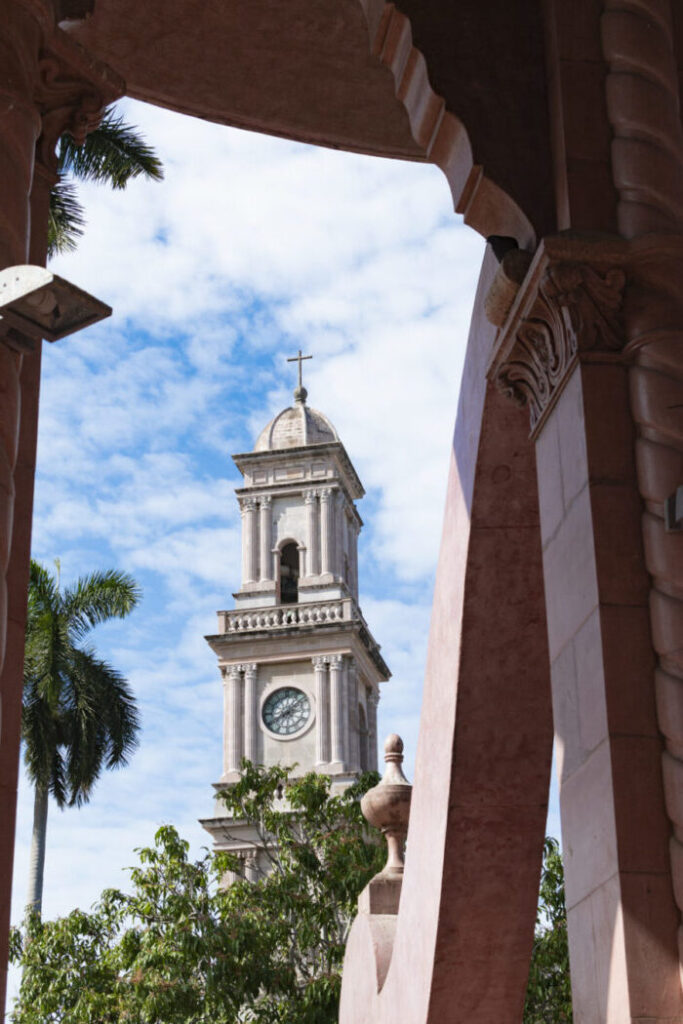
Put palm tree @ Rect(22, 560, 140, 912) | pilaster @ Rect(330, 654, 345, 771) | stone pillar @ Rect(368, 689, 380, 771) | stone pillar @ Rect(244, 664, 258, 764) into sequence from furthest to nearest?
stone pillar @ Rect(368, 689, 380, 771) < stone pillar @ Rect(244, 664, 258, 764) < pilaster @ Rect(330, 654, 345, 771) < palm tree @ Rect(22, 560, 140, 912)

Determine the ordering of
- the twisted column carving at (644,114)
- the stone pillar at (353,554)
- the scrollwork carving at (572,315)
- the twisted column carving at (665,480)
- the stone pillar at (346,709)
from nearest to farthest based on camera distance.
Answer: the twisted column carving at (665,480) < the scrollwork carving at (572,315) < the twisted column carving at (644,114) < the stone pillar at (346,709) < the stone pillar at (353,554)

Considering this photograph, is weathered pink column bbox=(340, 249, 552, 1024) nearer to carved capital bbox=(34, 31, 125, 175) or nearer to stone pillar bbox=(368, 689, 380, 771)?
carved capital bbox=(34, 31, 125, 175)

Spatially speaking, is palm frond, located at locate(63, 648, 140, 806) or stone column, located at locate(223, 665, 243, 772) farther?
stone column, located at locate(223, 665, 243, 772)

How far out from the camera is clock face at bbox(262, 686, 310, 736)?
5975 cm

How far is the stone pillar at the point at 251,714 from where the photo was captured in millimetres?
59188

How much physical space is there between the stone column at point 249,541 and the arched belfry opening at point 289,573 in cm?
Answer: 145

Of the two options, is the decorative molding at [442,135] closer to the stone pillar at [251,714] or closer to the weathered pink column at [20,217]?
the weathered pink column at [20,217]

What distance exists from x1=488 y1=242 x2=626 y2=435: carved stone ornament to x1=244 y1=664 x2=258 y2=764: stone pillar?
52.6 meters

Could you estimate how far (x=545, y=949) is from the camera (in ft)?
67.5

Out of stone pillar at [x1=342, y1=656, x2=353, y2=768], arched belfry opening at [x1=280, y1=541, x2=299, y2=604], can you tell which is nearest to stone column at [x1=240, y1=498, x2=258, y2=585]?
arched belfry opening at [x1=280, y1=541, x2=299, y2=604]

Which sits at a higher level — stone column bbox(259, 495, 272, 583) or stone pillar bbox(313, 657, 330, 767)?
stone column bbox(259, 495, 272, 583)

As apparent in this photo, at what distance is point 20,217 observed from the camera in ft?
23.4

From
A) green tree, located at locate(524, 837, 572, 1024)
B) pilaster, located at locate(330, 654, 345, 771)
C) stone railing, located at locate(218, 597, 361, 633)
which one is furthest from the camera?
stone railing, located at locate(218, 597, 361, 633)

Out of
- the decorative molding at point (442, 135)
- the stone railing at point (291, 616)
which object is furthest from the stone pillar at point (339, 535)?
the decorative molding at point (442, 135)
